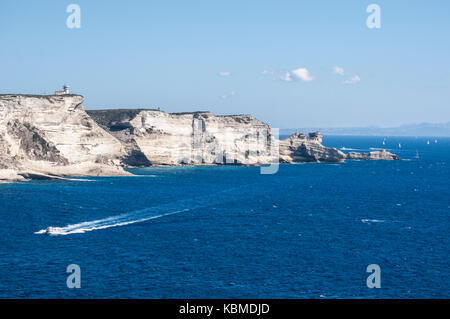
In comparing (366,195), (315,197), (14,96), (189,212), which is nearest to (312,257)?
(189,212)

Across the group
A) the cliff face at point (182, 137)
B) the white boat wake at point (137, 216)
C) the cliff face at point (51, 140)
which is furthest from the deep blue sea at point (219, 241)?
the cliff face at point (182, 137)

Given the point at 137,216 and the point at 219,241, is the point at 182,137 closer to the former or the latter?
the point at 137,216

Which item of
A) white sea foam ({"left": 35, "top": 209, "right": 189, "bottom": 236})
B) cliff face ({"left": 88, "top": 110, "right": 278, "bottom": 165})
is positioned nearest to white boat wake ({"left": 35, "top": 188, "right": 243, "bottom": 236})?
white sea foam ({"left": 35, "top": 209, "right": 189, "bottom": 236})

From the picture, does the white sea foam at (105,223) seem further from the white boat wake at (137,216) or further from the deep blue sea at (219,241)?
the deep blue sea at (219,241)

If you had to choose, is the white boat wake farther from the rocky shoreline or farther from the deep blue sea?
the rocky shoreline

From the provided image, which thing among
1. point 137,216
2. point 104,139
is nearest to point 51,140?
point 104,139
